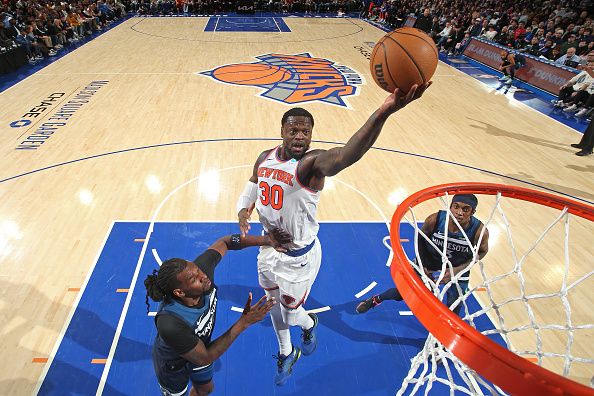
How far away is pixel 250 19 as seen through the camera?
21.8 m

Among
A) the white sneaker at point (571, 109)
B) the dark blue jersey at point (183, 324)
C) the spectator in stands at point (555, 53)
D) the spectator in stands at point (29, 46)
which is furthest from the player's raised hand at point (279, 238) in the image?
the spectator in stands at point (29, 46)

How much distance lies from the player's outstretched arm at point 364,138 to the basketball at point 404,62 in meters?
0.23

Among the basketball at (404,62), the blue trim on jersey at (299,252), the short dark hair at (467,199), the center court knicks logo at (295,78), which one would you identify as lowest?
the center court knicks logo at (295,78)

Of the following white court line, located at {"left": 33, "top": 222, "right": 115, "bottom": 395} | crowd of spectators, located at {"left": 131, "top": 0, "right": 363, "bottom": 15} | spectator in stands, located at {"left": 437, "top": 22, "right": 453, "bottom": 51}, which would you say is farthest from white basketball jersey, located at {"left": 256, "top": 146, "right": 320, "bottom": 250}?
crowd of spectators, located at {"left": 131, "top": 0, "right": 363, "bottom": 15}

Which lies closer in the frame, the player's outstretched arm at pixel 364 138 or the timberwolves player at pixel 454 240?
the player's outstretched arm at pixel 364 138

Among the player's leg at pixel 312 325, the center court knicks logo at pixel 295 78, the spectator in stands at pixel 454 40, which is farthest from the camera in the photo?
the spectator in stands at pixel 454 40

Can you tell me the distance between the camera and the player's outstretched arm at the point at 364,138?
1.84 m

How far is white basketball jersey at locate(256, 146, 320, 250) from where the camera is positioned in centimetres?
269

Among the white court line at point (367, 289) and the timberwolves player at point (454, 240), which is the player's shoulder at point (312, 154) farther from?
the white court line at point (367, 289)

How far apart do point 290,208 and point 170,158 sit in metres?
4.73

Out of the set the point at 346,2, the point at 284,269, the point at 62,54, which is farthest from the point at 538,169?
the point at 346,2

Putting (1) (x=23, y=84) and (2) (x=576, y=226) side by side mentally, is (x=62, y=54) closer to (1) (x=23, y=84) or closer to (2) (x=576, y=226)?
(1) (x=23, y=84)

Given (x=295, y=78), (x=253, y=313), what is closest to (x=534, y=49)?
(x=295, y=78)

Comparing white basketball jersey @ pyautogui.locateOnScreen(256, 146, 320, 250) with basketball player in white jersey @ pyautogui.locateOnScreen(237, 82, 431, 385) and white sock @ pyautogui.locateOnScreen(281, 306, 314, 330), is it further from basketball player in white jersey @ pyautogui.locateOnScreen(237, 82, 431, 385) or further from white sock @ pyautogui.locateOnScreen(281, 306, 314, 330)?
white sock @ pyautogui.locateOnScreen(281, 306, 314, 330)
